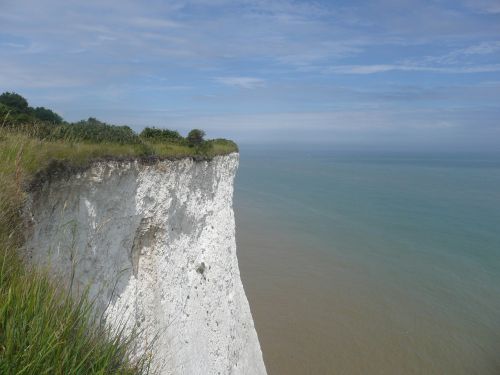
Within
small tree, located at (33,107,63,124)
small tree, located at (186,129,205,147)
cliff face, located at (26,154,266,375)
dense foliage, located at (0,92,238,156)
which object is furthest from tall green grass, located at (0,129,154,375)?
small tree, located at (33,107,63,124)

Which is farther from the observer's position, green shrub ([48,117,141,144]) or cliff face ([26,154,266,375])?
green shrub ([48,117,141,144])

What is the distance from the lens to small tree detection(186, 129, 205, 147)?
42.2ft

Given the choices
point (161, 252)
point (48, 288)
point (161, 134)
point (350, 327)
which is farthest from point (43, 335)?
point (350, 327)

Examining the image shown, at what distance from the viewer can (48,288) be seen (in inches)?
170

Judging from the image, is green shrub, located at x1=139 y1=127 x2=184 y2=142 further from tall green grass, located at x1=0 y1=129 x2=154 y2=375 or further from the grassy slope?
tall green grass, located at x1=0 y1=129 x2=154 y2=375

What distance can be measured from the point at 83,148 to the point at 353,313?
59.9 ft

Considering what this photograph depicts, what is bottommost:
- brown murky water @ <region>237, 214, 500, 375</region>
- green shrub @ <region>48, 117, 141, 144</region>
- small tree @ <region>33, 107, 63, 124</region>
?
brown murky water @ <region>237, 214, 500, 375</region>

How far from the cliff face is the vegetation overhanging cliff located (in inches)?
16.2

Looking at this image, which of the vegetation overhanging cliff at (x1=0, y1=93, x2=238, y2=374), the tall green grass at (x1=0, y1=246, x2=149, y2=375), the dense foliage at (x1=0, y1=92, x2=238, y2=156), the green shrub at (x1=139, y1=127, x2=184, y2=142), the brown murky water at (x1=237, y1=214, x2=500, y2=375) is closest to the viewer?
the tall green grass at (x1=0, y1=246, x2=149, y2=375)

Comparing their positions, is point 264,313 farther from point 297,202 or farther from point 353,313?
point 297,202

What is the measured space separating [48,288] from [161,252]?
638 centimetres

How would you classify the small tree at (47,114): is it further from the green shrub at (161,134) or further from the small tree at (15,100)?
the green shrub at (161,134)

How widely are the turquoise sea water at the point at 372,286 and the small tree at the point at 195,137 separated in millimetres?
10711

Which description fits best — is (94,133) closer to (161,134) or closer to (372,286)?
(161,134)
